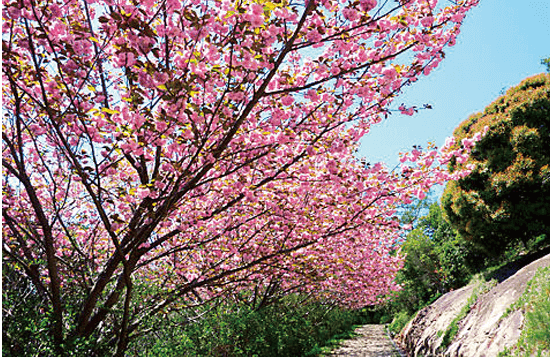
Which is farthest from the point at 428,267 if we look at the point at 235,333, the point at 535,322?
the point at 535,322

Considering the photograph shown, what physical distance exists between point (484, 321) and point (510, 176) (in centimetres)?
361

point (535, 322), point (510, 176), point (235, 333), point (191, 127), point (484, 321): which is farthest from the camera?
point (510, 176)

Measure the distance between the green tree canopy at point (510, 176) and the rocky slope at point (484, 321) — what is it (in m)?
1.05

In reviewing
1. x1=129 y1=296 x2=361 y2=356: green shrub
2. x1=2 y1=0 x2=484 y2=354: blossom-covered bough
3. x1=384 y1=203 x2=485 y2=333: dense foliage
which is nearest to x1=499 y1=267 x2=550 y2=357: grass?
x1=2 y1=0 x2=484 y2=354: blossom-covered bough

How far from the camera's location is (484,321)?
250 inches

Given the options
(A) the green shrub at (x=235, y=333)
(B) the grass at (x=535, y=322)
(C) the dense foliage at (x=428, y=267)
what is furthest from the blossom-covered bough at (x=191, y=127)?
(C) the dense foliage at (x=428, y=267)

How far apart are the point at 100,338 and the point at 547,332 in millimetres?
5195

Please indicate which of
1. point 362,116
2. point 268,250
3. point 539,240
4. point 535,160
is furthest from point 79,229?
point 539,240

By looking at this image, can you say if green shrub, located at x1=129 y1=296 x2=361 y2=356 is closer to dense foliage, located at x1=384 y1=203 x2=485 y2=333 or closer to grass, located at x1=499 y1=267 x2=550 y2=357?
grass, located at x1=499 y1=267 x2=550 y2=357

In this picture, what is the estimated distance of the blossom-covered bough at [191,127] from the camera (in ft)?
9.98

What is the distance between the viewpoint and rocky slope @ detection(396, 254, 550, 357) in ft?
17.8

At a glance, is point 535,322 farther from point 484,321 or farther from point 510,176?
point 510,176

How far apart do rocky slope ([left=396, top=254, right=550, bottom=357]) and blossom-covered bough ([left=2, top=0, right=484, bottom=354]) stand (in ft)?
7.14

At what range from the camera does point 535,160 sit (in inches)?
323
